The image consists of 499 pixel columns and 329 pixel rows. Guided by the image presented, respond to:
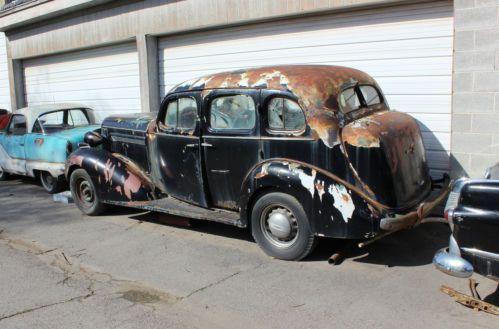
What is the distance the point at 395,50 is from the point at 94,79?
8261 millimetres

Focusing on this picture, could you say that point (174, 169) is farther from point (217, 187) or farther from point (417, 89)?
point (417, 89)

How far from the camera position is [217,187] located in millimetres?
6066

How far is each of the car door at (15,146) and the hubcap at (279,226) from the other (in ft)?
20.2

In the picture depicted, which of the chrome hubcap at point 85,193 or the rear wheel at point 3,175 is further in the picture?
the rear wheel at point 3,175

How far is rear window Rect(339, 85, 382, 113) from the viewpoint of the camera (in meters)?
5.44

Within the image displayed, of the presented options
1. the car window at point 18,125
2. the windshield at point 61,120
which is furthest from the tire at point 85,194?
the car window at point 18,125

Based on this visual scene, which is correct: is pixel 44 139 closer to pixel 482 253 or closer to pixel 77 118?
pixel 77 118

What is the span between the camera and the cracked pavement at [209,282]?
13.8 feet

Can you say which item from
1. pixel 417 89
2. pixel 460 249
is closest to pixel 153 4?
pixel 417 89

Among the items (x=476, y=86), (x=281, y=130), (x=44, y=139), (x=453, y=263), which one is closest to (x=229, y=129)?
(x=281, y=130)

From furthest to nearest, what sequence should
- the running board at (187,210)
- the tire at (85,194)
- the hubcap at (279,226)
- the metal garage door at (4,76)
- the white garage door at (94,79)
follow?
the metal garage door at (4,76), the white garage door at (94,79), the tire at (85,194), the running board at (187,210), the hubcap at (279,226)

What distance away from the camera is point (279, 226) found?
5410mm

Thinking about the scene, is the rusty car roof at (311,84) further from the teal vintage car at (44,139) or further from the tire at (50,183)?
the tire at (50,183)

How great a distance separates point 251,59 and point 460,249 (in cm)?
606
